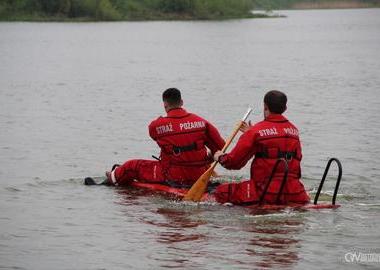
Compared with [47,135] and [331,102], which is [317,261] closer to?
[47,135]

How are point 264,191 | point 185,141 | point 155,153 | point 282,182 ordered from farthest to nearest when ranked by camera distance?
1. point 155,153
2. point 185,141
3. point 264,191
4. point 282,182

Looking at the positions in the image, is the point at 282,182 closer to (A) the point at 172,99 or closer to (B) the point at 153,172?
(A) the point at 172,99

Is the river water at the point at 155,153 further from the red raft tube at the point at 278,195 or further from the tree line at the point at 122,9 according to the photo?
the tree line at the point at 122,9

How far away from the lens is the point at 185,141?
14.4 meters

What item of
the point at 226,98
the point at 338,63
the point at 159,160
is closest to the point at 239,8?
the point at 338,63

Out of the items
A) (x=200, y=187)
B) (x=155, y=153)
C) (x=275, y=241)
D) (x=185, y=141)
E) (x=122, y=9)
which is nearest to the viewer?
(x=275, y=241)

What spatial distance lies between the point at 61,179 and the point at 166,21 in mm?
109294

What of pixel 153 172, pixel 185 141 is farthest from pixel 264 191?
pixel 153 172

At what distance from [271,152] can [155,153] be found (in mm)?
8565

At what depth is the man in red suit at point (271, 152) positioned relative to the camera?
1291 cm

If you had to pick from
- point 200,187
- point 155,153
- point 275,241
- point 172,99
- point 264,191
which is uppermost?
point 172,99

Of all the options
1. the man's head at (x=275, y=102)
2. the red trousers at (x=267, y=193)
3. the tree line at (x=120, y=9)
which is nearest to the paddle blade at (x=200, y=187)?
the red trousers at (x=267, y=193)

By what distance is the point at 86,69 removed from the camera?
161 feet

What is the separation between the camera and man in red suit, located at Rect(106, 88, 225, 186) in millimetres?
14461
